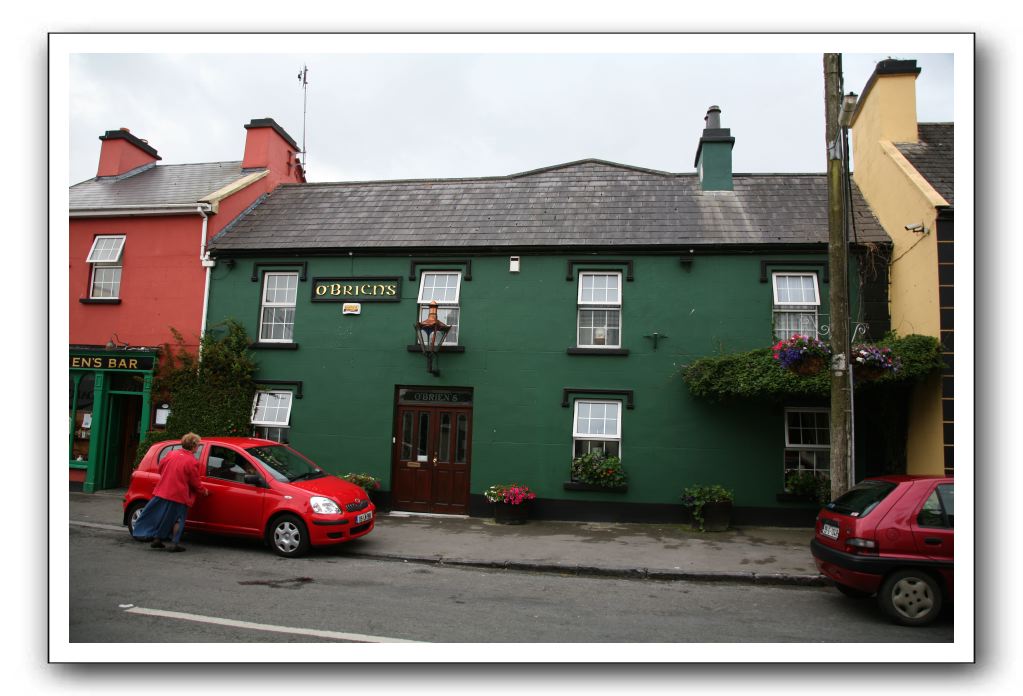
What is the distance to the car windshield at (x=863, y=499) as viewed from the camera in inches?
260

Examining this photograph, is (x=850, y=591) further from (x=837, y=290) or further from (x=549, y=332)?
(x=549, y=332)

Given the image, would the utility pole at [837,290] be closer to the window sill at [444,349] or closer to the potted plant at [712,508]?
the potted plant at [712,508]

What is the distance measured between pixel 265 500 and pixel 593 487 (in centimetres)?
584

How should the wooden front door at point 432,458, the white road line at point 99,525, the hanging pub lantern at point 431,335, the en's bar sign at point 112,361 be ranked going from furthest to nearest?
the en's bar sign at point 112,361 < the wooden front door at point 432,458 < the hanging pub lantern at point 431,335 < the white road line at point 99,525

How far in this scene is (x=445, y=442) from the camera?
12.5 m

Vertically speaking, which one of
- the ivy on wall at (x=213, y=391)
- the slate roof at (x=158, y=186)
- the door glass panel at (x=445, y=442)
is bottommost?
the door glass panel at (x=445, y=442)

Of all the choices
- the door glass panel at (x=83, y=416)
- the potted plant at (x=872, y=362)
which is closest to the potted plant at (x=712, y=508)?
the potted plant at (x=872, y=362)

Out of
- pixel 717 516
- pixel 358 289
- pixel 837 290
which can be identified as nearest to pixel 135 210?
pixel 358 289

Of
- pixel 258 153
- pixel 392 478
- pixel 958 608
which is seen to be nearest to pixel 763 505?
pixel 958 608

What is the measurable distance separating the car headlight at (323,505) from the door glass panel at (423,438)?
12.3 ft

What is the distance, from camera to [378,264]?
1313cm

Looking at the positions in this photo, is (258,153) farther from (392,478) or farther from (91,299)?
(392,478)

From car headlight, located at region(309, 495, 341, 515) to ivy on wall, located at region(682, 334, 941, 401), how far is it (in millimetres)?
6528

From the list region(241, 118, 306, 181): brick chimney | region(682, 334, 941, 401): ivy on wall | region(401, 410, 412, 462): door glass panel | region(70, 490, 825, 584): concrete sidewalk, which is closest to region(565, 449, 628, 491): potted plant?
region(70, 490, 825, 584): concrete sidewalk
